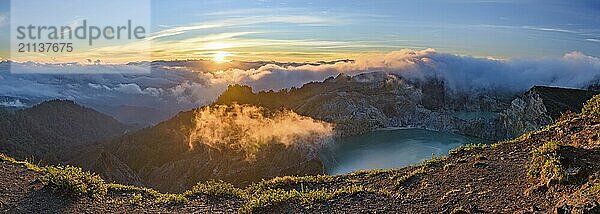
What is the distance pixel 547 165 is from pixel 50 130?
16988cm

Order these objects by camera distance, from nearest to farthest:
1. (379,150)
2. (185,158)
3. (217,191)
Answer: (217,191), (379,150), (185,158)

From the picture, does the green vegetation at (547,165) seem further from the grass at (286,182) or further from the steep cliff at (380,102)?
the steep cliff at (380,102)

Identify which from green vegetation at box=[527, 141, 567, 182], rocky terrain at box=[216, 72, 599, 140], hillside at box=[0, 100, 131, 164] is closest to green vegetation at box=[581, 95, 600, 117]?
green vegetation at box=[527, 141, 567, 182]

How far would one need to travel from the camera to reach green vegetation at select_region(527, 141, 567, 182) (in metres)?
11.5

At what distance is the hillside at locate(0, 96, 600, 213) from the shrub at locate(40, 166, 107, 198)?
3 centimetres

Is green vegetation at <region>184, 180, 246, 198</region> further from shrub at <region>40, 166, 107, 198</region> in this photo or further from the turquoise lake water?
the turquoise lake water

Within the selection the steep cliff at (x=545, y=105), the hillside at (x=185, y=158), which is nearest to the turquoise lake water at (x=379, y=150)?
the hillside at (x=185, y=158)

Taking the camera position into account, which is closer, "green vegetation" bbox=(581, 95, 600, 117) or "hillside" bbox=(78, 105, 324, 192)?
"green vegetation" bbox=(581, 95, 600, 117)

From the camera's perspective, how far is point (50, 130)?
161250mm

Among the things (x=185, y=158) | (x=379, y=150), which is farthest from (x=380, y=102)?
(x=379, y=150)

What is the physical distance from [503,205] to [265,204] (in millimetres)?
5501

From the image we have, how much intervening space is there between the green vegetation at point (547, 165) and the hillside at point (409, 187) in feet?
0.08

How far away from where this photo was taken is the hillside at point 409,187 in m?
11.7

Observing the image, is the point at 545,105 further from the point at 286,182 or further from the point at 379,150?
the point at 286,182
